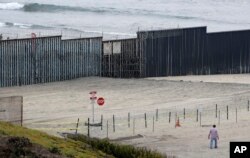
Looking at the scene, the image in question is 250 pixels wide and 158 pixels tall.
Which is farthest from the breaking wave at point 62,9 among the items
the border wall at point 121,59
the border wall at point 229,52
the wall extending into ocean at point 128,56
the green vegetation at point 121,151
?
A: the green vegetation at point 121,151

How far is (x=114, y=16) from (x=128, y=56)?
137 feet

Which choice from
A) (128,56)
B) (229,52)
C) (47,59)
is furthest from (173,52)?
(47,59)

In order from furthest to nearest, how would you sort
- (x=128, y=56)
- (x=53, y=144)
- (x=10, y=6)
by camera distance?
1. (x=10, y=6)
2. (x=128, y=56)
3. (x=53, y=144)

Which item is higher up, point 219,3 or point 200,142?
point 219,3

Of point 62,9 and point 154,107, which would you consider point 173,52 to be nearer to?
point 154,107

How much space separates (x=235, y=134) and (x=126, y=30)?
44734 millimetres

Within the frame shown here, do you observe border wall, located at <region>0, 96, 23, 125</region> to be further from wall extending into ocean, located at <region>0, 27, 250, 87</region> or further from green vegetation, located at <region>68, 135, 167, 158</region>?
wall extending into ocean, located at <region>0, 27, 250, 87</region>

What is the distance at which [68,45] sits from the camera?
47.4 m

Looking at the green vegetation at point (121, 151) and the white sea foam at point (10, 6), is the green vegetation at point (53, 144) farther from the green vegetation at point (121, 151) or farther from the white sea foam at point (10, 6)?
the white sea foam at point (10, 6)

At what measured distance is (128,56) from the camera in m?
49.9

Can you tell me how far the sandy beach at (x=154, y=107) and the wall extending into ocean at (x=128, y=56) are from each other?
83 centimetres

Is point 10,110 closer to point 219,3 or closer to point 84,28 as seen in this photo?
point 84,28

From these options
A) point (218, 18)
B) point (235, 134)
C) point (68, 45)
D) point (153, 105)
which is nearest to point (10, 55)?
point (68, 45)

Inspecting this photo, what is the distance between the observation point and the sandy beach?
3089 centimetres
